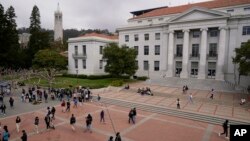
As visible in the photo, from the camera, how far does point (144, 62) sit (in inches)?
1930

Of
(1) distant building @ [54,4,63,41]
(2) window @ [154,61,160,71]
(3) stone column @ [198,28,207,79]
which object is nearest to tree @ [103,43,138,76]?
(2) window @ [154,61,160,71]

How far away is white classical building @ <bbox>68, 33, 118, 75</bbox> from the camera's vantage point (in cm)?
4822

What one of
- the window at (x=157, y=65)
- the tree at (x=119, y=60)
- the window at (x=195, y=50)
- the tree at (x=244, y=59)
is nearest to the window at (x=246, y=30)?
the window at (x=195, y=50)

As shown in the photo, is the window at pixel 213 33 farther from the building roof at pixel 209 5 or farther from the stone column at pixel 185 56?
the building roof at pixel 209 5

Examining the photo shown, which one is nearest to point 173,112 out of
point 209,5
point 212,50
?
point 212,50

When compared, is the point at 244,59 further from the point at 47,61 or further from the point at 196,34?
the point at 47,61

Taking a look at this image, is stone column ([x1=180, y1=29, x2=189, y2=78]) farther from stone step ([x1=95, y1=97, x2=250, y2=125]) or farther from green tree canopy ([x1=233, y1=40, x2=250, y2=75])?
stone step ([x1=95, y1=97, x2=250, y2=125])

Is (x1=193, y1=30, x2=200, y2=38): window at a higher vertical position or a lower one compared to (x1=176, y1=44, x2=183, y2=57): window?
higher

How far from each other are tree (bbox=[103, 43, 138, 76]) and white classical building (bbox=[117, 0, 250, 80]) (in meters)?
8.93

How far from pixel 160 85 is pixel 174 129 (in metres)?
22.5

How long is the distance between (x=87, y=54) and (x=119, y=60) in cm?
1357

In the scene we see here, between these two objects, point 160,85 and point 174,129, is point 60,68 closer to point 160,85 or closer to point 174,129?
point 160,85

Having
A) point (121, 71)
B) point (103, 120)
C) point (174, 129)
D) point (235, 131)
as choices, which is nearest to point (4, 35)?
point (121, 71)

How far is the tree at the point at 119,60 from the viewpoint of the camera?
38969 millimetres
